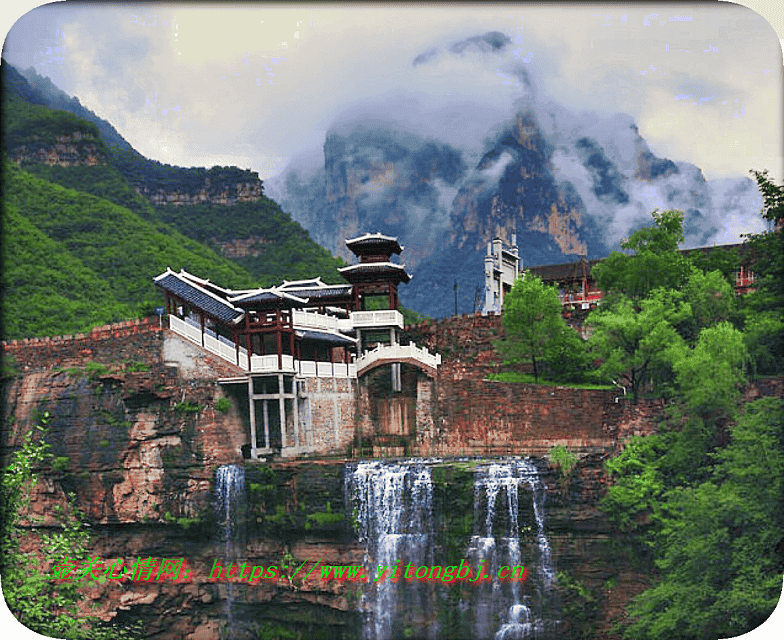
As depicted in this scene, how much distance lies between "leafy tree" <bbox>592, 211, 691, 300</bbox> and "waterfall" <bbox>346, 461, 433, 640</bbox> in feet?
18.2

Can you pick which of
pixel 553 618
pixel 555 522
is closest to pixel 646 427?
pixel 555 522

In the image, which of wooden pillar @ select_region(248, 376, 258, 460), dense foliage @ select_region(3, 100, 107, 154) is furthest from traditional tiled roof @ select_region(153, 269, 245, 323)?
dense foliage @ select_region(3, 100, 107, 154)

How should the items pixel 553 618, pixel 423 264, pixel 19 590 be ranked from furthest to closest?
pixel 423 264, pixel 553 618, pixel 19 590

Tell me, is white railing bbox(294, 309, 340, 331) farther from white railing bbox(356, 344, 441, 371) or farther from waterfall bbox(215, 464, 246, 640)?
waterfall bbox(215, 464, 246, 640)

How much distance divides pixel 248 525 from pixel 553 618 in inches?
216

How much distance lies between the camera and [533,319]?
19.3 metres

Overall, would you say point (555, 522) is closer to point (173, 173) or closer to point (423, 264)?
point (423, 264)

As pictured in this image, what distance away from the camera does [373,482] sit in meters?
15.9

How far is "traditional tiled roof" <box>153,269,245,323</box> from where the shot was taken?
17375 millimetres

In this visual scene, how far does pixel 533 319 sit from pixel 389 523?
231 inches

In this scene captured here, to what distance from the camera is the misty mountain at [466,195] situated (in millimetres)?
28531

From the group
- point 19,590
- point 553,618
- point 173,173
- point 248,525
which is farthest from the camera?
point 173,173

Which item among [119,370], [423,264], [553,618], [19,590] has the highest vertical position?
[423,264]

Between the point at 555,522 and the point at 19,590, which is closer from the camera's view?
the point at 19,590
